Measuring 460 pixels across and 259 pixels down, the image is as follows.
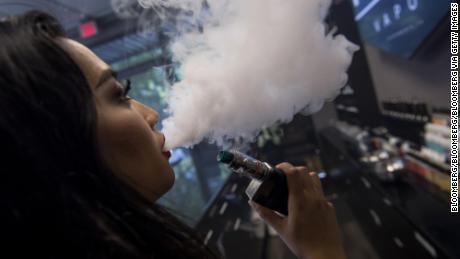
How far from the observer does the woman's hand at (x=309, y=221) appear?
0.83 metres

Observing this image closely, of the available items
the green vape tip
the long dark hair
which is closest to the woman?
the long dark hair

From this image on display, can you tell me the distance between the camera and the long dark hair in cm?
61

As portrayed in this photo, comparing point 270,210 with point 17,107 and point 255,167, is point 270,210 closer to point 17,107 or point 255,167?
point 255,167

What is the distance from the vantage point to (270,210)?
3.02ft

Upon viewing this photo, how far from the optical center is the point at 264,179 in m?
0.89

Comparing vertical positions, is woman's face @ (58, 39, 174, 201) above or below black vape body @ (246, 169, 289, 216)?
above

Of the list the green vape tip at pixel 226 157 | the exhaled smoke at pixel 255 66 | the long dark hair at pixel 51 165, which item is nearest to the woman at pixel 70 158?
the long dark hair at pixel 51 165

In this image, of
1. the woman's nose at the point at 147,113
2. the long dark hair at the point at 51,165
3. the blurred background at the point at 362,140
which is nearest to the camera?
the long dark hair at the point at 51,165

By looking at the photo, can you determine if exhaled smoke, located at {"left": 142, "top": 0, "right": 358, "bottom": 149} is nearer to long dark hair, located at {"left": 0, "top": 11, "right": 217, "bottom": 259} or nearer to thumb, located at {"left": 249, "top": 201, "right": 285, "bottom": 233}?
thumb, located at {"left": 249, "top": 201, "right": 285, "bottom": 233}

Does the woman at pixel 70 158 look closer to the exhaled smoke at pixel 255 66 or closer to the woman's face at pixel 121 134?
the woman's face at pixel 121 134

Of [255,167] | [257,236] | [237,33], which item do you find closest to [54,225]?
[255,167]

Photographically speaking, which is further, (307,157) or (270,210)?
(307,157)

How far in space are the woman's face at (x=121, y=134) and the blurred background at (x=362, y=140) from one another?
59cm

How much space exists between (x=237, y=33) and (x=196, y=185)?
4.03 metres
